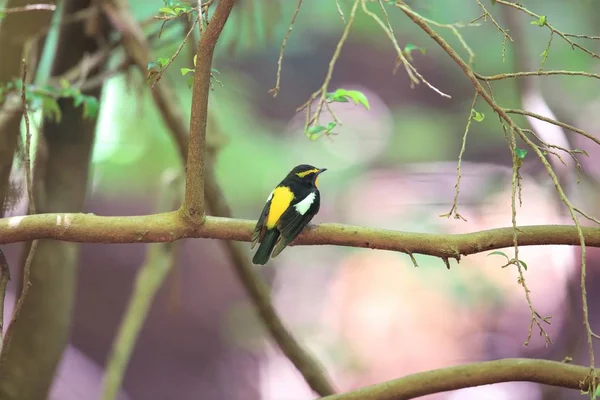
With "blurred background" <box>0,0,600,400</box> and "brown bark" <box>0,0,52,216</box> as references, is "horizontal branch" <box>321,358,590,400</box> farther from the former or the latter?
"blurred background" <box>0,0,600,400</box>

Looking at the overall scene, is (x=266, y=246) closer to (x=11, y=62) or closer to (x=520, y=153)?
(x=520, y=153)

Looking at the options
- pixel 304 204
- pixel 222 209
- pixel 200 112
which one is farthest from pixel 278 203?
pixel 222 209

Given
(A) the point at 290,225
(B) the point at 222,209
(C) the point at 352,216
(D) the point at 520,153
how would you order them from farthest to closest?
(C) the point at 352,216 < (B) the point at 222,209 < (A) the point at 290,225 < (D) the point at 520,153

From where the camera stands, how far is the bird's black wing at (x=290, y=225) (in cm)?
136

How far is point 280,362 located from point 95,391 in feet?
3.35

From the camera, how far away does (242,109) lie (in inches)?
163

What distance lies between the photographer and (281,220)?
1388 mm

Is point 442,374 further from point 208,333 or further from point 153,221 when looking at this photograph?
point 208,333

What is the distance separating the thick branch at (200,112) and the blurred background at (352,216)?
8.19ft

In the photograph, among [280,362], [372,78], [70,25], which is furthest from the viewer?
[372,78]

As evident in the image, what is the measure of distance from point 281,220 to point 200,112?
35 cm

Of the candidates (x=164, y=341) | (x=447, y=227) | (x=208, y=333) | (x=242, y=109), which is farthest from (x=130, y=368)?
(x=447, y=227)

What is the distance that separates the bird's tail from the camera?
1.40m

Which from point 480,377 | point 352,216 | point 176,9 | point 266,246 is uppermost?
point 176,9
